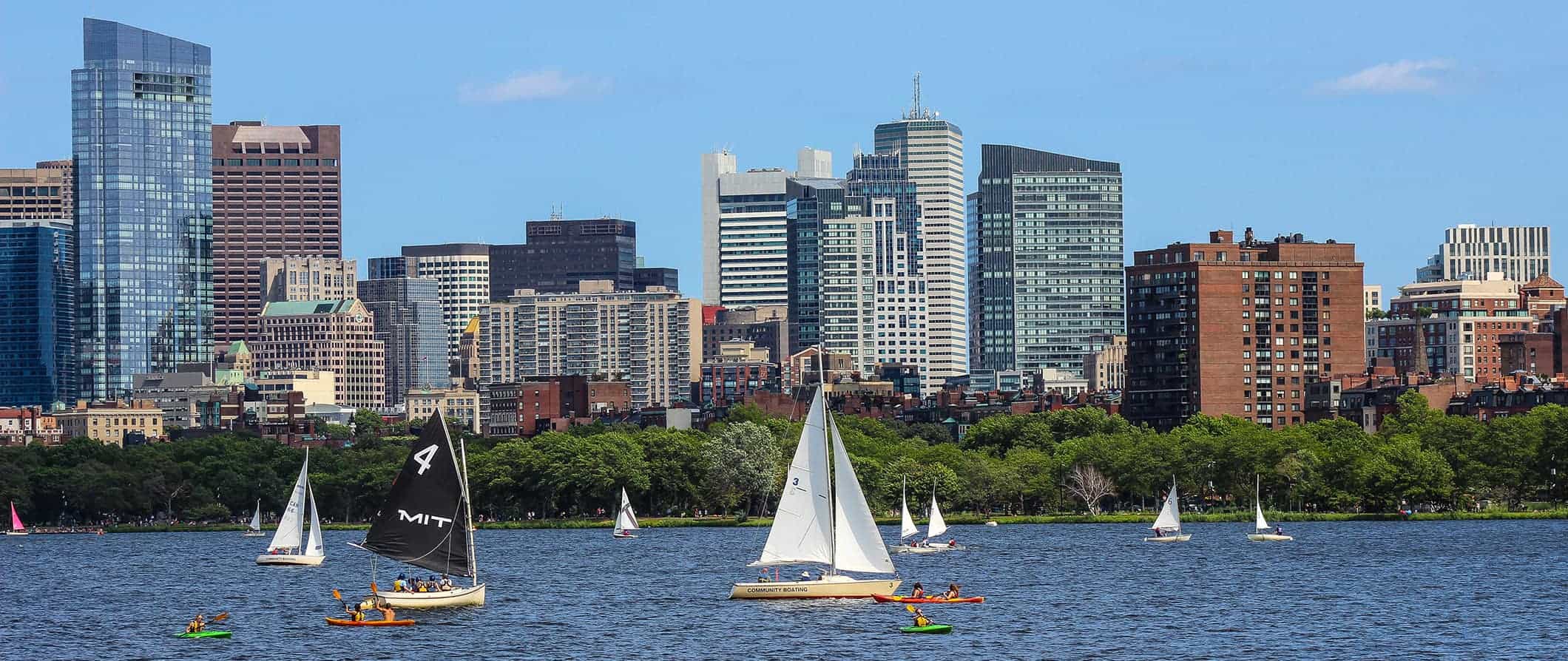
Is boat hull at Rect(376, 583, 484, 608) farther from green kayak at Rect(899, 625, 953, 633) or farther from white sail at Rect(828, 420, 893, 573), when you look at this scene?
green kayak at Rect(899, 625, 953, 633)

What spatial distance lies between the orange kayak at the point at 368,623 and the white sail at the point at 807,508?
16359 mm

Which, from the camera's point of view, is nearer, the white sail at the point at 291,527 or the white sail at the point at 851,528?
the white sail at the point at 851,528

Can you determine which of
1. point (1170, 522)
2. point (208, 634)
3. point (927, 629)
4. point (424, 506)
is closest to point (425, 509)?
point (424, 506)

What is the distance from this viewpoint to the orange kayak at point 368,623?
112 m

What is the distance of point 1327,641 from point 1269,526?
89.1 m

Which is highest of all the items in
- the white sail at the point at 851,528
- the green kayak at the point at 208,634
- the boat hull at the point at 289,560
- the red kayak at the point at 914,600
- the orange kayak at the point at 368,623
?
the white sail at the point at 851,528

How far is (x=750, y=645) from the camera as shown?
104750mm

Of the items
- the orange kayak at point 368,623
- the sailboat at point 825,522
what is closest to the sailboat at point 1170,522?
the sailboat at point 825,522

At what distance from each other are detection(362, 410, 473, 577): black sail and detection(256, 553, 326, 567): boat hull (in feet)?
193

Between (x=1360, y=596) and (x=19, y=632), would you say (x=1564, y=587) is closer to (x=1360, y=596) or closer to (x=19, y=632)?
(x=1360, y=596)

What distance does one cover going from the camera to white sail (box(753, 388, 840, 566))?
11212 centimetres

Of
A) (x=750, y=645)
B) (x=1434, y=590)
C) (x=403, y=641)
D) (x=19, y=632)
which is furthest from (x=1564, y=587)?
(x=19, y=632)

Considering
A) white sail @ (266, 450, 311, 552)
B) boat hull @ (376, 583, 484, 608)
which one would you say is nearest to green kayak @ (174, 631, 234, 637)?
boat hull @ (376, 583, 484, 608)

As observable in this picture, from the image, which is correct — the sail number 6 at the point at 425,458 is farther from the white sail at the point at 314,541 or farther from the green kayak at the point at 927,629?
the white sail at the point at 314,541
